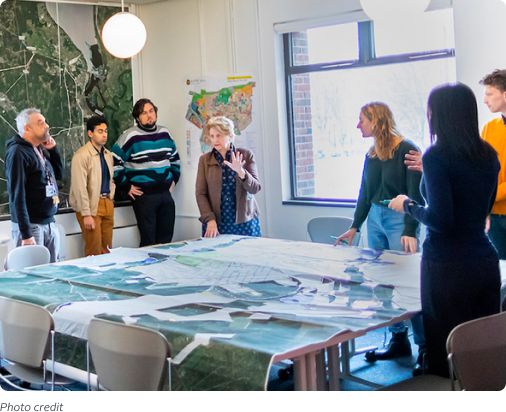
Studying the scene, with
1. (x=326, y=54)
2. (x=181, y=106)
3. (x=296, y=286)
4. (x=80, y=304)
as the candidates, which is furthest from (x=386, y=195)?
(x=181, y=106)

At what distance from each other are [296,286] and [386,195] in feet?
4.28

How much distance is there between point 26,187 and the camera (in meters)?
4.46

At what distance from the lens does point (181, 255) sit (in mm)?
3518

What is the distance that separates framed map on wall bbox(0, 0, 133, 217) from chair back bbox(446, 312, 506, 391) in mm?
4829

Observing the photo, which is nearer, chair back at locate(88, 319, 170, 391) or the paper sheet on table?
chair back at locate(88, 319, 170, 391)

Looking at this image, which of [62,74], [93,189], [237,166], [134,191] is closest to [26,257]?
[237,166]

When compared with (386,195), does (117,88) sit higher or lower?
higher

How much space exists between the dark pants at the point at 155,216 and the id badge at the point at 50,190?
5.41 feet

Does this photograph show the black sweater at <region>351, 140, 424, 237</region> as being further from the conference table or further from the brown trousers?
the brown trousers

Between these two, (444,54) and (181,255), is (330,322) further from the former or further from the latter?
(444,54)

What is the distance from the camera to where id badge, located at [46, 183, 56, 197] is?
4523mm

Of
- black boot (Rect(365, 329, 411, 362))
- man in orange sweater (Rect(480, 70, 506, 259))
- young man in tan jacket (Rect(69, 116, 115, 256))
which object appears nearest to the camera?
man in orange sweater (Rect(480, 70, 506, 259))

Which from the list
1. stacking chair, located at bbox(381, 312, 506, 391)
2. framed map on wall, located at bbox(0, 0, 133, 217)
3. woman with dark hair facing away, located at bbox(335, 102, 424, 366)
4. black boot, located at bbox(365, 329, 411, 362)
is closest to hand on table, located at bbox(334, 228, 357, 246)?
woman with dark hair facing away, located at bbox(335, 102, 424, 366)

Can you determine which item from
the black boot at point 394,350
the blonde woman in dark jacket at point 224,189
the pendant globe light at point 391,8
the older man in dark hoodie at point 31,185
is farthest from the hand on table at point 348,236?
the older man in dark hoodie at point 31,185
